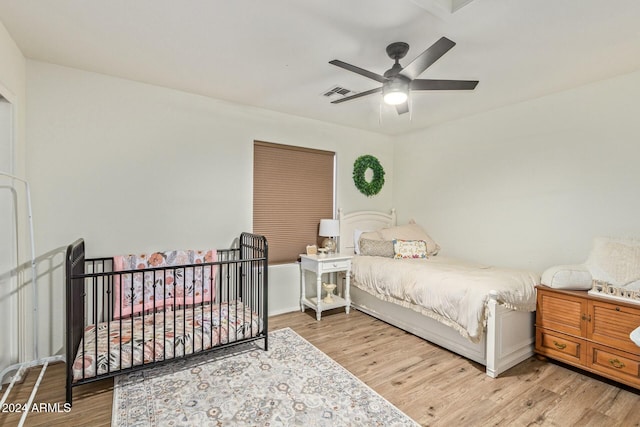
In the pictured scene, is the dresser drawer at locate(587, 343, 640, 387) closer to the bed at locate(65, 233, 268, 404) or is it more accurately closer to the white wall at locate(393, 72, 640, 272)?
the white wall at locate(393, 72, 640, 272)

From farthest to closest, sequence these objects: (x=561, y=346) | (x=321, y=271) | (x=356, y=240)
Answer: (x=356, y=240)
(x=321, y=271)
(x=561, y=346)

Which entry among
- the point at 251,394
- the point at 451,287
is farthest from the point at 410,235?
the point at 251,394

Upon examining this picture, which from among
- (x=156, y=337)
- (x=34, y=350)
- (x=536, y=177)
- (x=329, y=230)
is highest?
(x=536, y=177)

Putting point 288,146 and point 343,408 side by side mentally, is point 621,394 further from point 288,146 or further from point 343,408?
point 288,146

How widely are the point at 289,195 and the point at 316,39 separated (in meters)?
2.13

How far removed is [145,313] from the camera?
2.85 m

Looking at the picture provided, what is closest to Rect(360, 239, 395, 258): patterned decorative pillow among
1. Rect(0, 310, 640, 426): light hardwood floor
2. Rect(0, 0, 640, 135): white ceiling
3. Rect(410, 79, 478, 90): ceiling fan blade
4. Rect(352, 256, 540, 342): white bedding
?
Rect(352, 256, 540, 342): white bedding

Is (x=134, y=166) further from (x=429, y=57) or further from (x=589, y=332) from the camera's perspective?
(x=589, y=332)

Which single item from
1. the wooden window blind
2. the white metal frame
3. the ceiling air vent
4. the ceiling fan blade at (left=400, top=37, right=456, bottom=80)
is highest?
the ceiling air vent

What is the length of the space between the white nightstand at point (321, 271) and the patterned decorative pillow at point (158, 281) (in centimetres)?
114

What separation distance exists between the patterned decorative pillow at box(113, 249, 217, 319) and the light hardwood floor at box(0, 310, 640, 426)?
65 cm

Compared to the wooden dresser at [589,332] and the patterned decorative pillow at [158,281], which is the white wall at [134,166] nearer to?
the patterned decorative pillow at [158,281]

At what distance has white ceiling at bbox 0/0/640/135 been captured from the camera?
1840 millimetres

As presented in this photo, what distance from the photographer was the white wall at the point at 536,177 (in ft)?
9.11
